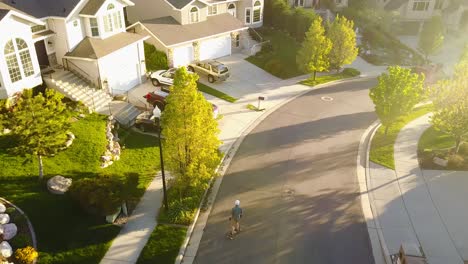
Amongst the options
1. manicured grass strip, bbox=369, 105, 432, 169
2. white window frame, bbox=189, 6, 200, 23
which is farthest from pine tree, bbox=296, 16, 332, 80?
white window frame, bbox=189, 6, 200, 23

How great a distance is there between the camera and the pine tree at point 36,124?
18625 millimetres

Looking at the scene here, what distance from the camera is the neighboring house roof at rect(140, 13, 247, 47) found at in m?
36.6

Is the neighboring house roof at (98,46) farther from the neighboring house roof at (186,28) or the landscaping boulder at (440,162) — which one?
the landscaping boulder at (440,162)

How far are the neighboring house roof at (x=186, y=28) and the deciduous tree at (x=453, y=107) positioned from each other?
862 inches

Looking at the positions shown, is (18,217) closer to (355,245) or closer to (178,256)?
(178,256)

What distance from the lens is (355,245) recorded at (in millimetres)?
18688

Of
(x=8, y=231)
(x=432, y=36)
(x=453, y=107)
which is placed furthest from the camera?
(x=432, y=36)

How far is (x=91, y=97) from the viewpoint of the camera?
93.3 feet

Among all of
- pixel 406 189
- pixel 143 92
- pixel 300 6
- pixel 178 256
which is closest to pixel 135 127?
pixel 143 92

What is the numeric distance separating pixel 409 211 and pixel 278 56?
84.5 ft

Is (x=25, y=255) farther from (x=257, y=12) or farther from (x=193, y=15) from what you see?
(x=257, y=12)

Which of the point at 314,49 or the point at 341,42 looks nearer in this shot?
the point at 314,49

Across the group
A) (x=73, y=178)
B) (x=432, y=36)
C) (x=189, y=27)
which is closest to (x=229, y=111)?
(x=189, y=27)

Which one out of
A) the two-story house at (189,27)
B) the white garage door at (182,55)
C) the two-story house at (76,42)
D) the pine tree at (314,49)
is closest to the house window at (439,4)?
the pine tree at (314,49)
